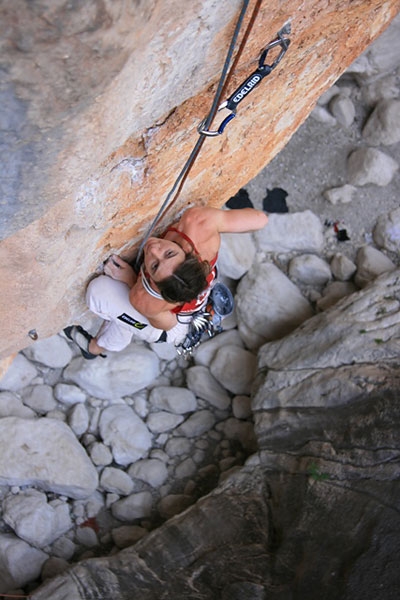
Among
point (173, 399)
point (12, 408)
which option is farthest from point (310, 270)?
point (12, 408)

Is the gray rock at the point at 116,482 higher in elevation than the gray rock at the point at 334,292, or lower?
higher

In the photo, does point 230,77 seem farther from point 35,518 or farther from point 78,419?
point 35,518

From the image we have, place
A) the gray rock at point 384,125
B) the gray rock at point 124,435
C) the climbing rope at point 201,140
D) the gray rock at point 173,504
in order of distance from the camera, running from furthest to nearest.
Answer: the gray rock at point 384,125
the gray rock at point 124,435
the gray rock at point 173,504
the climbing rope at point 201,140

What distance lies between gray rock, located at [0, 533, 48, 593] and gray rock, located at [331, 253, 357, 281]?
3.26m

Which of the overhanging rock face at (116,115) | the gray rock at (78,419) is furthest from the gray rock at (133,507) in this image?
the overhanging rock face at (116,115)

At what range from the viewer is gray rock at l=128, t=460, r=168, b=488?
15.4 feet

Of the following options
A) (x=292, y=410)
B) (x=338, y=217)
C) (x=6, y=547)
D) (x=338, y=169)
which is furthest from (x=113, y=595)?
(x=338, y=169)

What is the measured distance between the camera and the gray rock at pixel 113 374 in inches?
190

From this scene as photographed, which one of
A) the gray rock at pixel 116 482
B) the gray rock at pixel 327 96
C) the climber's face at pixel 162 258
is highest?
the climber's face at pixel 162 258

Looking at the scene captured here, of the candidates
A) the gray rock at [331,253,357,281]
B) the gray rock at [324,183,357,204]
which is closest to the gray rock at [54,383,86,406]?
the gray rock at [331,253,357,281]

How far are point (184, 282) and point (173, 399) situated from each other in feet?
6.87

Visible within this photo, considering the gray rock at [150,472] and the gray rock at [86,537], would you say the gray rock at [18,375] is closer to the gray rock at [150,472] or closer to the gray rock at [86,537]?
the gray rock at [150,472]

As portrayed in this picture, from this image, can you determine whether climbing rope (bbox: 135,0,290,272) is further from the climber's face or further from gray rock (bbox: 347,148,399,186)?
gray rock (bbox: 347,148,399,186)

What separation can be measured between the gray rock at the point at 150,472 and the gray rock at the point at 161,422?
0.87 feet
